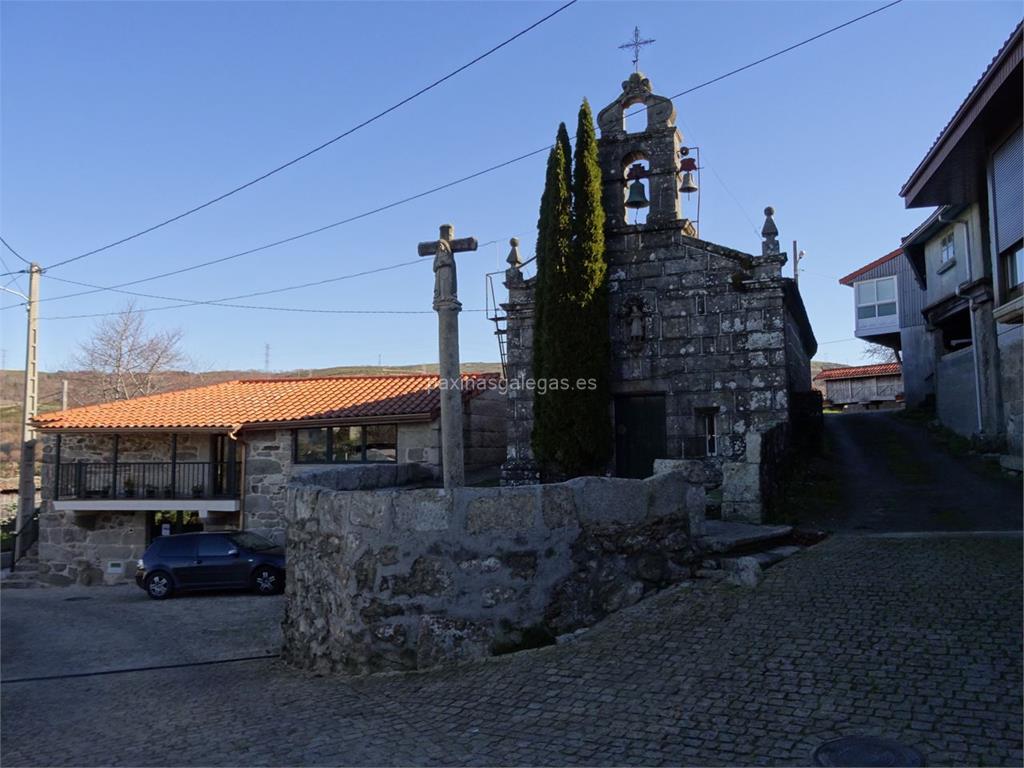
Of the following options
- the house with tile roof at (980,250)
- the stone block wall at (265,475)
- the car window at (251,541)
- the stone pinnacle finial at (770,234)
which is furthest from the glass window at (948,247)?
the car window at (251,541)

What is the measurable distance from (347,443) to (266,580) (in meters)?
4.01

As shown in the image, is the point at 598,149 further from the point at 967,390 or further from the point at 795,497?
the point at 967,390

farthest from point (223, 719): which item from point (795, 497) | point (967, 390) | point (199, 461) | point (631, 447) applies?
point (967, 390)

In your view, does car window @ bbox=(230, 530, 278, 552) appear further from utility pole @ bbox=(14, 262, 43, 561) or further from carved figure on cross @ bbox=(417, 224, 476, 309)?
carved figure on cross @ bbox=(417, 224, 476, 309)

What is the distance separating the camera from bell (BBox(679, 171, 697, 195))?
46.0ft

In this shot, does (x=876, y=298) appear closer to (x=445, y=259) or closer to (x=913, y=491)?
(x=913, y=491)

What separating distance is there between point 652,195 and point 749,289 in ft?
8.21

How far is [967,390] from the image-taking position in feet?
50.5

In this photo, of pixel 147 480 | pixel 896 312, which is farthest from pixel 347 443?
pixel 896 312

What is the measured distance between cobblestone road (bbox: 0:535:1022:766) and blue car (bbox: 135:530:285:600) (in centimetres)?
769

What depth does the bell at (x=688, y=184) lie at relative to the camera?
14030 millimetres

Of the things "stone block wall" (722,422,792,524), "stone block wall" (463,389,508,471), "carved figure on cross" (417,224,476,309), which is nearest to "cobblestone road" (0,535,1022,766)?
"stone block wall" (722,422,792,524)

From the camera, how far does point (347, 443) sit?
18.0m

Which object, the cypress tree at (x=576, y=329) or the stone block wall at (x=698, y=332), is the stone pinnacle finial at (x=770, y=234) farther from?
the cypress tree at (x=576, y=329)
